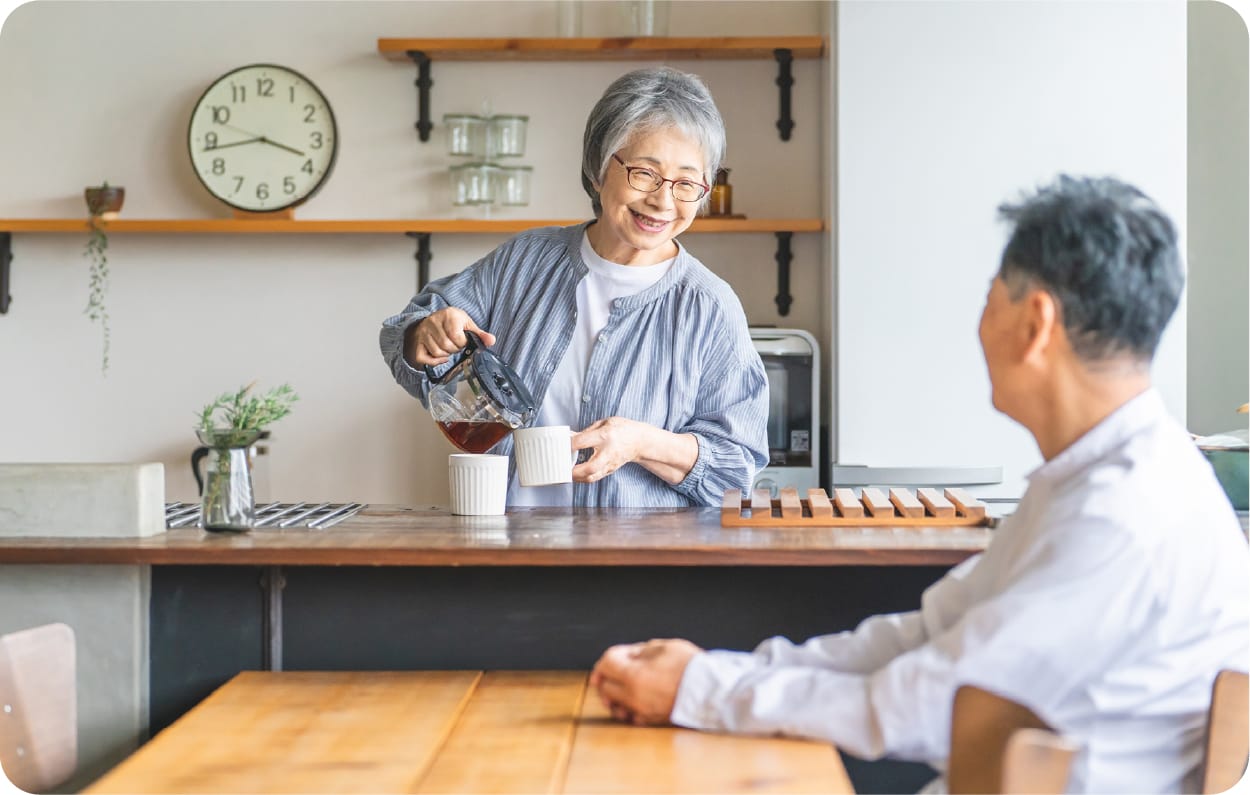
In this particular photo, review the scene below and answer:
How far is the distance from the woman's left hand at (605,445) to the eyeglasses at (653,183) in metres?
0.42

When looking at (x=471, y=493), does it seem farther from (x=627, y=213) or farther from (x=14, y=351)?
(x=14, y=351)

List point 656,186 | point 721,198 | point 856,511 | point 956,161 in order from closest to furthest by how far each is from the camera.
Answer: point 856,511
point 656,186
point 956,161
point 721,198

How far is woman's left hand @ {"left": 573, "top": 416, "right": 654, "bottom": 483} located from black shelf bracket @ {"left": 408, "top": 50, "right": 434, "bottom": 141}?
7.44 feet

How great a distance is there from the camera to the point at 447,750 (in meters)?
1.30

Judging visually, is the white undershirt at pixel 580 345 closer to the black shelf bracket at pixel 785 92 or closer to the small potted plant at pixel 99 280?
the black shelf bracket at pixel 785 92

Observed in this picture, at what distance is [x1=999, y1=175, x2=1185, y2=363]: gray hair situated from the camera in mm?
1184

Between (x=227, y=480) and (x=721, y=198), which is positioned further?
(x=721, y=198)

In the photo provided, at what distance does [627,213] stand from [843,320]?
1342mm

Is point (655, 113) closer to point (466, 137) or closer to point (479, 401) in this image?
point (479, 401)

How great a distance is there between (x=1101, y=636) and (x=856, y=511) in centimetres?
78

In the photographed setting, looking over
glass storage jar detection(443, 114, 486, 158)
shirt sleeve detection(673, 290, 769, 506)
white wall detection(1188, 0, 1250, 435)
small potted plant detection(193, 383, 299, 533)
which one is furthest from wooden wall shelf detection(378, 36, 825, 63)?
small potted plant detection(193, 383, 299, 533)

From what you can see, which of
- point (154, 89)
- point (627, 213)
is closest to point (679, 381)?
point (627, 213)

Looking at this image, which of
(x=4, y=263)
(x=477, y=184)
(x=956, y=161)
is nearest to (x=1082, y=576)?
(x=956, y=161)

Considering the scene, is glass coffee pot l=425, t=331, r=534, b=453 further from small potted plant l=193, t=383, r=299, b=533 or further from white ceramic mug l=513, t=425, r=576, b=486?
small potted plant l=193, t=383, r=299, b=533
